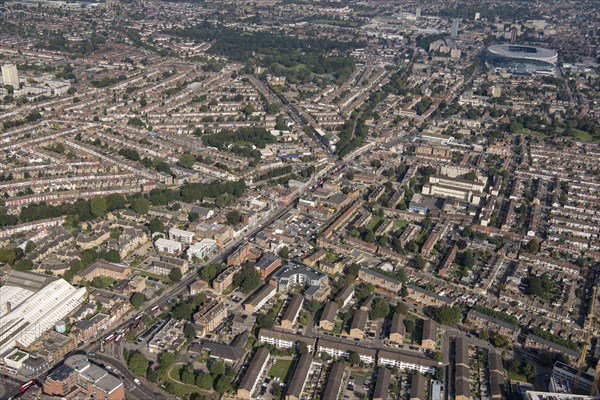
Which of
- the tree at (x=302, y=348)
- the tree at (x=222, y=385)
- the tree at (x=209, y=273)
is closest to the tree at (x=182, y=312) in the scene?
the tree at (x=209, y=273)

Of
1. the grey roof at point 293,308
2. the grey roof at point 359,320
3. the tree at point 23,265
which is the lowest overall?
the tree at point 23,265

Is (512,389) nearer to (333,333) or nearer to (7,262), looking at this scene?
(333,333)

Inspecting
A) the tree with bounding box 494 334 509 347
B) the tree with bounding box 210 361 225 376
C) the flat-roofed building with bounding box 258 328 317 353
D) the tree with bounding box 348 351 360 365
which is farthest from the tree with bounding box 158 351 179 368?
the tree with bounding box 494 334 509 347

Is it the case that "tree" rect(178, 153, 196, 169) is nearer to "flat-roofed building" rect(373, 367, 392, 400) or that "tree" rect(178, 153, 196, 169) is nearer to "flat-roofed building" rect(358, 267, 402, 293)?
"flat-roofed building" rect(358, 267, 402, 293)

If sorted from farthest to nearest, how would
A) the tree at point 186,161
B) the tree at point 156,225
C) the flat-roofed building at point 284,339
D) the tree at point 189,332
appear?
the tree at point 186,161, the tree at point 156,225, the tree at point 189,332, the flat-roofed building at point 284,339

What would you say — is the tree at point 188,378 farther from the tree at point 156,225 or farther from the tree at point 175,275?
the tree at point 156,225

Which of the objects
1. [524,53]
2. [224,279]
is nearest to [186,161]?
[224,279]

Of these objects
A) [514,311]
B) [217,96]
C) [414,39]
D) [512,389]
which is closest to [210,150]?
[217,96]

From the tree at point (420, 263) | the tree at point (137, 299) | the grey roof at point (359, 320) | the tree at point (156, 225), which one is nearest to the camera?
the grey roof at point (359, 320)
